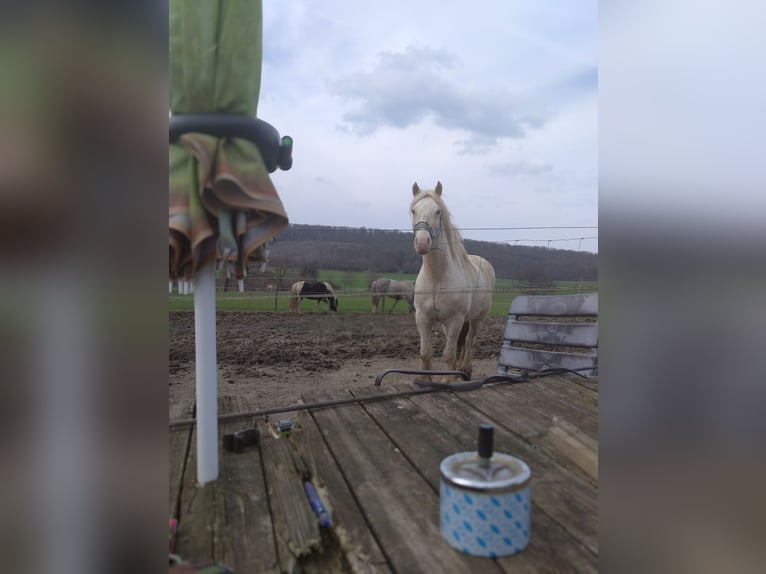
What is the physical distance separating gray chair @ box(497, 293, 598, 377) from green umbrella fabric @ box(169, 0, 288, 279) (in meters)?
1.74

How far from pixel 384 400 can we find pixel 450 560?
78 centimetres

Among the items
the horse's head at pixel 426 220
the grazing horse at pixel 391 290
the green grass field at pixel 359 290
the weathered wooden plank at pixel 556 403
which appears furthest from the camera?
the grazing horse at pixel 391 290

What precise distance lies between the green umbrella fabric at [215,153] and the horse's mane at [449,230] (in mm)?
1946

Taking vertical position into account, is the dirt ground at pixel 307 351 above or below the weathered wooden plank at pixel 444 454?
below

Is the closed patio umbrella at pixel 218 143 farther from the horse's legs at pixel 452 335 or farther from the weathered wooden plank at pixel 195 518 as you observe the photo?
the horse's legs at pixel 452 335

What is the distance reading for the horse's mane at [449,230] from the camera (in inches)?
99.9

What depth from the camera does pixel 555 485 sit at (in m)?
0.84

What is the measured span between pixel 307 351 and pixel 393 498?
4855 mm

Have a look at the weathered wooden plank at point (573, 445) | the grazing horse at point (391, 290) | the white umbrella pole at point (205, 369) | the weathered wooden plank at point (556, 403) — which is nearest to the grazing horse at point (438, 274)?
the weathered wooden plank at point (556, 403)

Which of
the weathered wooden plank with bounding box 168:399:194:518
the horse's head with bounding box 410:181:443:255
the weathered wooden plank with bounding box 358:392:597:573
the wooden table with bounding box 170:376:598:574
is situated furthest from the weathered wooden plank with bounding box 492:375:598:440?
the horse's head with bounding box 410:181:443:255

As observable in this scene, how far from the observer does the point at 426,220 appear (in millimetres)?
2395

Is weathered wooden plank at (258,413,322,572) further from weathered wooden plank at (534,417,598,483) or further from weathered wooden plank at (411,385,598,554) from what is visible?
weathered wooden plank at (534,417,598,483)
